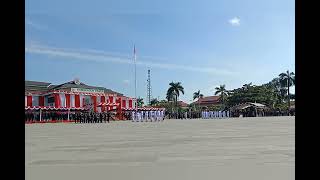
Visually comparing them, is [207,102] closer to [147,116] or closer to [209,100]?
[209,100]

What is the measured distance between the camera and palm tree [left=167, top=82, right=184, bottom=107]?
117312 millimetres

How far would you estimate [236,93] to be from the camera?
115 metres

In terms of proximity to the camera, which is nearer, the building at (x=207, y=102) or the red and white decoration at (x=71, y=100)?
the red and white decoration at (x=71, y=100)

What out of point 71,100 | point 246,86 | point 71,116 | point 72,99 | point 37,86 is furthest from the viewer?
point 246,86

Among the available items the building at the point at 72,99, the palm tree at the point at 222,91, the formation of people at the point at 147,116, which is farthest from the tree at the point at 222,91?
the formation of people at the point at 147,116

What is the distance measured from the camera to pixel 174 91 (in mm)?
118375

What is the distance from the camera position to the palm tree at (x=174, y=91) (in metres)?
117

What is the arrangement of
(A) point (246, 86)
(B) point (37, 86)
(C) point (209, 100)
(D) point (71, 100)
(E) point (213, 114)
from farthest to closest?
(C) point (209, 100), (A) point (246, 86), (B) point (37, 86), (D) point (71, 100), (E) point (213, 114)

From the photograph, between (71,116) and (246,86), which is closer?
(71,116)

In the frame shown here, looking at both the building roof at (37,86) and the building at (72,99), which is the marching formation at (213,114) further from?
the building roof at (37,86)

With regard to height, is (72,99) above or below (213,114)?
above

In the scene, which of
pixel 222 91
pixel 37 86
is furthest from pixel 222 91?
pixel 37 86
